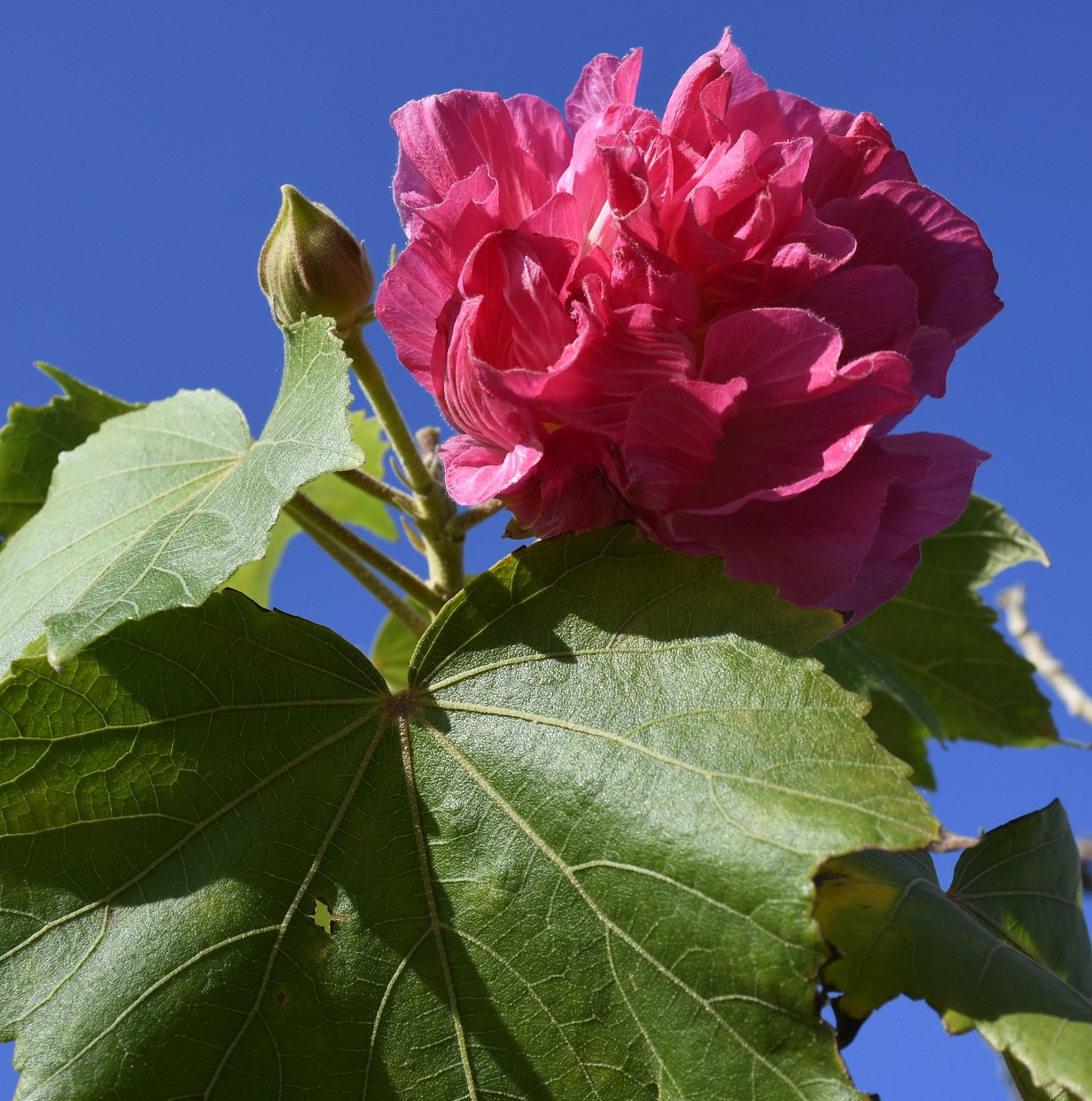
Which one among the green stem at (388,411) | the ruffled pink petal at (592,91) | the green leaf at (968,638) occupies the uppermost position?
the green leaf at (968,638)

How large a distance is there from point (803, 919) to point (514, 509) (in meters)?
0.49

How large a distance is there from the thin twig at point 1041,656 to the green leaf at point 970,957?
2.72 m

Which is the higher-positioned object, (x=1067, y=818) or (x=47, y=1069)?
(x=1067, y=818)

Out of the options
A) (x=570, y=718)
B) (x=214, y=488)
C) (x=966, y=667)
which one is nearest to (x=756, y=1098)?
(x=570, y=718)

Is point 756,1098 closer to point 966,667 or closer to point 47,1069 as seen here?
point 47,1069

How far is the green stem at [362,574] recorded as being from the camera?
169 cm

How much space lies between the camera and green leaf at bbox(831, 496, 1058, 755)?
104 inches

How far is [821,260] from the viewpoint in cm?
112

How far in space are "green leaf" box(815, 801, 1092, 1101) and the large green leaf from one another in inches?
50.3

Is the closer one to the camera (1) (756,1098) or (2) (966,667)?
(1) (756,1098)

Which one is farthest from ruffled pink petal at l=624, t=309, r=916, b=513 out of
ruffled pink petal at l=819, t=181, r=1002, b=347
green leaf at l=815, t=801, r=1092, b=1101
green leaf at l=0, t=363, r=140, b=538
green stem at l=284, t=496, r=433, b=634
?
green leaf at l=0, t=363, r=140, b=538

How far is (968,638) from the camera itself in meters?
2.69

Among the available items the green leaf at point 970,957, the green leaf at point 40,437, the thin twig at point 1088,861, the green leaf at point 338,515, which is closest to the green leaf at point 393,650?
the green leaf at point 338,515

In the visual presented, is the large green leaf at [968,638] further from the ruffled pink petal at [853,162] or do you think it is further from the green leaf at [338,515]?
the ruffled pink petal at [853,162]
